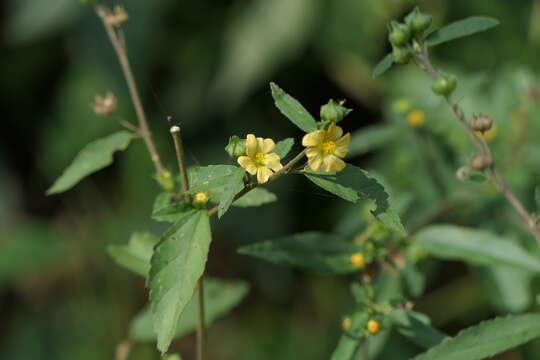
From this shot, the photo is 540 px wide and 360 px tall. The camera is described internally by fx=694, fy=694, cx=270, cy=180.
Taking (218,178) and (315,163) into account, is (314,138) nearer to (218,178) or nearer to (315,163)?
(315,163)

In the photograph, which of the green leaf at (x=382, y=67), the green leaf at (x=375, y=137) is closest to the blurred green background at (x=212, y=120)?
the green leaf at (x=375, y=137)

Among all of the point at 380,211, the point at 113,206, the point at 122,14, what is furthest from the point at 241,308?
the point at 380,211

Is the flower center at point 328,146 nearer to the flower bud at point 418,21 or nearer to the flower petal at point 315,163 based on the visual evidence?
the flower petal at point 315,163

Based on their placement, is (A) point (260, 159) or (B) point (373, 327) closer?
(A) point (260, 159)

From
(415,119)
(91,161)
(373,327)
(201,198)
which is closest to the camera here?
(201,198)

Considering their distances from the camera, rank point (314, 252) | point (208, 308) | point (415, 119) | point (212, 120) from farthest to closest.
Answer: point (212, 120)
point (415, 119)
point (208, 308)
point (314, 252)

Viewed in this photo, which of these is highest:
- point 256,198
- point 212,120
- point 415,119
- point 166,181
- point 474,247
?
point 212,120

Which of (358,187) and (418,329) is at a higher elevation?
(358,187)

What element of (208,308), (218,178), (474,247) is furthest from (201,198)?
(474,247)
